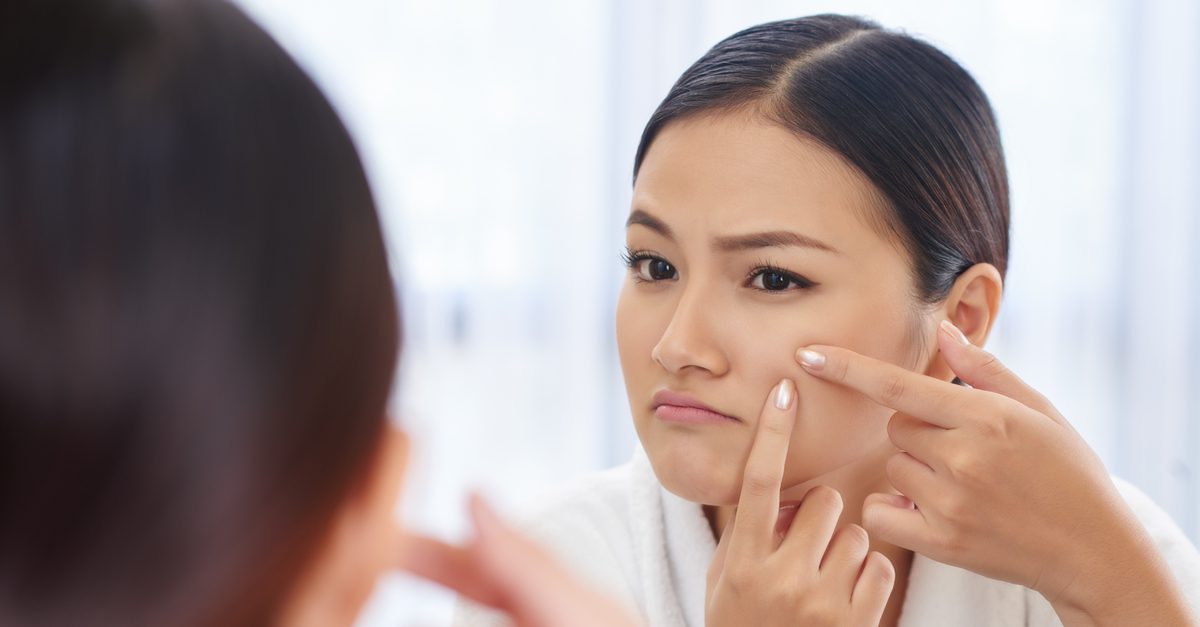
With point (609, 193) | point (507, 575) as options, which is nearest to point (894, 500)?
point (507, 575)

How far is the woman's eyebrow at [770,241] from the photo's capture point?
102 cm

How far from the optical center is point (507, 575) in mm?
475

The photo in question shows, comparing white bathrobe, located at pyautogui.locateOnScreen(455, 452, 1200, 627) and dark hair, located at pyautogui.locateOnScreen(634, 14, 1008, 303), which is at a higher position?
dark hair, located at pyautogui.locateOnScreen(634, 14, 1008, 303)

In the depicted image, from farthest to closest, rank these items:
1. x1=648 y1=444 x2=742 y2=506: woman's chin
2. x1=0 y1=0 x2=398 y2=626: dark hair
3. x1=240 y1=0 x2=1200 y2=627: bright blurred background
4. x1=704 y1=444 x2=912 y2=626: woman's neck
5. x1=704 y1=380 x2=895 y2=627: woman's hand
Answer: x1=240 y1=0 x2=1200 y2=627: bright blurred background < x1=704 y1=444 x2=912 y2=626: woman's neck < x1=648 y1=444 x2=742 y2=506: woman's chin < x1=704 y1=380 x2=895 y2=627: woman's hand < x1=0 y1=0 x2=398 y2=626: dark hair

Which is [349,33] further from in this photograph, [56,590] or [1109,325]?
[56,590]

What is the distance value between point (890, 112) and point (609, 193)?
1.52 metres

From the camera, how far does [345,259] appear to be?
433 millimetres

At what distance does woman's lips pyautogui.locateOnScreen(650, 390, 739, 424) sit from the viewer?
3.49ft

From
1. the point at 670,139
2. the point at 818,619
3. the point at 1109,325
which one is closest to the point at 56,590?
the point at 818,619

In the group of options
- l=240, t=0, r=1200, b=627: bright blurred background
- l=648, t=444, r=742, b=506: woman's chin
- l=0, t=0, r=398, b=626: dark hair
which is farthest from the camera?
l=240, t=0, r=1200, b=627: bright blurred background

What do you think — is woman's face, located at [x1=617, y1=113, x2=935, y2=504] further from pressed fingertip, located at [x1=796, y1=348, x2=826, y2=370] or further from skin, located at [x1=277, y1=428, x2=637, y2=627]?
skin, located at [x1=277, y1=428, x2=637, y2=627]

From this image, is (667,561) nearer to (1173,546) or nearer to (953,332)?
(953,332)

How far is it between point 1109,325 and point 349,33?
6.24ft

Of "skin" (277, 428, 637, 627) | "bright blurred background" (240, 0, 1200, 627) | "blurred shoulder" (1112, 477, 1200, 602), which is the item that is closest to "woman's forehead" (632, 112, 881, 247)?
"blurred shoulder" (1112, 477, 1200, 602)
